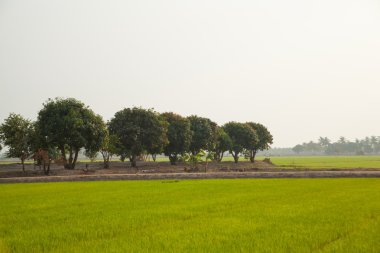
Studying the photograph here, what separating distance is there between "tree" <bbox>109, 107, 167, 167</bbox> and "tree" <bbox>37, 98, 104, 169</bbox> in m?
9.58

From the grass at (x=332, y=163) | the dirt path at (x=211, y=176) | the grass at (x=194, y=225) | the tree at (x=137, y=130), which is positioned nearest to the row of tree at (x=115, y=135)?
the tree at (x=137, y=130)

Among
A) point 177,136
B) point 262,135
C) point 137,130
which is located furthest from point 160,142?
point 262,135

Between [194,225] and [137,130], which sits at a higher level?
[137,130]

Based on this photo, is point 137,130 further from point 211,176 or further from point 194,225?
point 194,225

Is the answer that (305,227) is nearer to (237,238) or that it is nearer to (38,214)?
(237,238)

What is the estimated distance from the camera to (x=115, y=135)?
212 ft

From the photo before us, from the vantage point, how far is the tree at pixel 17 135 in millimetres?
51938

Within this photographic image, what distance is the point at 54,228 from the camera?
44.7 ft

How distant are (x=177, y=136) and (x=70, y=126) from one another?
27.4 m

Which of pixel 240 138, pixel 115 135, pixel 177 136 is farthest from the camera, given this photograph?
pixel 240 138

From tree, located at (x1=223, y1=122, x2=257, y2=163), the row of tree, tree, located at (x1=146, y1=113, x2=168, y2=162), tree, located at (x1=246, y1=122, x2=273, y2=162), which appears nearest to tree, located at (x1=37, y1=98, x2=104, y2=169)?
the row of tree

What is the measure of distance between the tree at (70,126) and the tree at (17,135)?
2.11 meters

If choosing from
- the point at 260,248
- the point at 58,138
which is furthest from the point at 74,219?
the point at 58,138

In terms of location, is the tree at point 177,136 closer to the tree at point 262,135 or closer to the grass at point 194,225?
the tree at point 262,135
